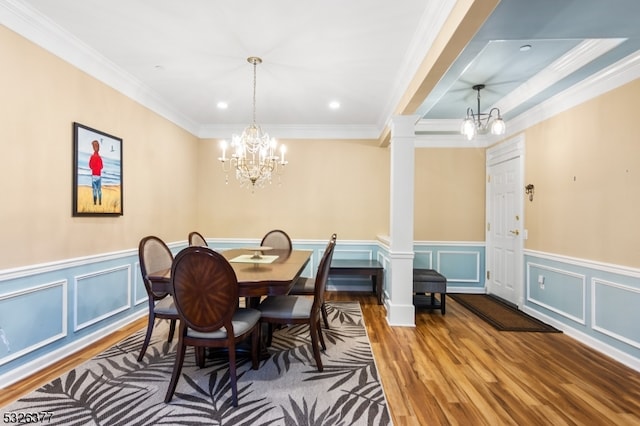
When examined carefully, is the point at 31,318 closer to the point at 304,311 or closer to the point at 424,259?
the point at 304,311

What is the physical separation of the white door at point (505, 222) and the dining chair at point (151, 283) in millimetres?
Result: 4051

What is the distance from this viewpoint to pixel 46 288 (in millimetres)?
2318

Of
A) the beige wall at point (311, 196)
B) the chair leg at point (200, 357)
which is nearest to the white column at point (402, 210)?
the beige wall at point (311, 196)

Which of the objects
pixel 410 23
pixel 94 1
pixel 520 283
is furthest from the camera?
pixel 520 283

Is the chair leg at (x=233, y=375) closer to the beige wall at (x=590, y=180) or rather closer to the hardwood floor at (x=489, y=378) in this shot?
the hardwood floor at (x=489, y=378)

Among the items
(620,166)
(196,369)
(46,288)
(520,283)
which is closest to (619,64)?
(620,166)

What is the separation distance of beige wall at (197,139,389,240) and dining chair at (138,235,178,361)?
6.97ft

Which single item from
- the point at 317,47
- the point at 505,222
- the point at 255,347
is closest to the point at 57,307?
the point at 255,347

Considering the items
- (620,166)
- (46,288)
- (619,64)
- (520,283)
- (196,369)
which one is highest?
(619,64)

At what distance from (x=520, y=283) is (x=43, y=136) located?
516cm

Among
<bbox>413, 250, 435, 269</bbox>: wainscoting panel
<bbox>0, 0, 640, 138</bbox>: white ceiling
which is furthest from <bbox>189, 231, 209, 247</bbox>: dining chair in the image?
<bbox>413, 250, 435, 269</bbox>: wainscoting panel

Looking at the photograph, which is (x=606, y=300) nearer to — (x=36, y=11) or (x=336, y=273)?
(x=336, y=273)

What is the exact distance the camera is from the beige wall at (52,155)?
6.83 ft

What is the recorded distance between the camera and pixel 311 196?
4.83 m
